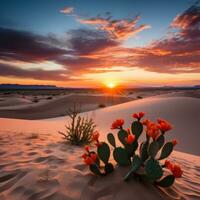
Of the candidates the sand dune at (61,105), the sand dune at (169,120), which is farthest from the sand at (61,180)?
the sand dune at (61,105)

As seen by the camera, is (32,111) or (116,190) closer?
(116,190)

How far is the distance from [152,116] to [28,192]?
360 inches

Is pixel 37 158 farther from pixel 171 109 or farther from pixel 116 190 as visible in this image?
pixel 171 109

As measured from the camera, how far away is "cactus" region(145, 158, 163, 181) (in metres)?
2.65

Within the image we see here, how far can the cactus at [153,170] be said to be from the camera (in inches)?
104

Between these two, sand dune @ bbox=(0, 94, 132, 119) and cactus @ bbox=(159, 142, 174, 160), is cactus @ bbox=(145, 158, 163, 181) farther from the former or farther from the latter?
sand dune @ bbox=(0, 94, 132, 119)

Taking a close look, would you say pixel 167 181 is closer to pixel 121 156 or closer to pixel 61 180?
pixel 121 156

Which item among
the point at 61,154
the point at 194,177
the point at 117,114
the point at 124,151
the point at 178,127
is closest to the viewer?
the point at 124,151

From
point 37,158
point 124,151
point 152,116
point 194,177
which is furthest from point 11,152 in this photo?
point 152,116

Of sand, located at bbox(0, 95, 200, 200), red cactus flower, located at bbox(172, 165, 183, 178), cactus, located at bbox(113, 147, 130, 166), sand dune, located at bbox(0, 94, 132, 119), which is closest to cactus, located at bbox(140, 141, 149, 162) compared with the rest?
cactus, located at bbox(113, 147, 130, 166)

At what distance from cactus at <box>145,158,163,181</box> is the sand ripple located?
0.21 meters

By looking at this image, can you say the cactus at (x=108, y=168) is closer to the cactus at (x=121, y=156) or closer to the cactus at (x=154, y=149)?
the cactus at (x=121, y=156)

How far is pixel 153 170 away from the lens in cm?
267

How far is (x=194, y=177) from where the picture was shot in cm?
380
